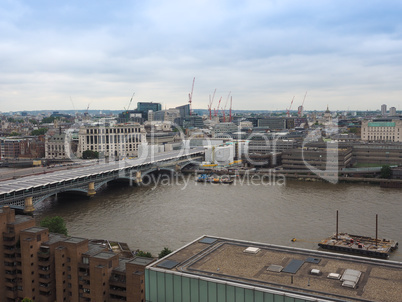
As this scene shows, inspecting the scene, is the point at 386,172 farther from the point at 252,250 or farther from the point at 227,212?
the point at 252,250

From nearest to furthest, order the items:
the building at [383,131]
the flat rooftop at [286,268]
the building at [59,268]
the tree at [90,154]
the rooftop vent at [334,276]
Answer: the flat rooftop at [286,268], the rooftop vent at [334,276], the building at [59,268], the tree at [90,154], the building at [383,131]

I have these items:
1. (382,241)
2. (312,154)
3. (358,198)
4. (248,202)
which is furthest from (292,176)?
(382,241)

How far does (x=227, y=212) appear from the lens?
15.4 metres

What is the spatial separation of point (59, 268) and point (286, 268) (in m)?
4.46

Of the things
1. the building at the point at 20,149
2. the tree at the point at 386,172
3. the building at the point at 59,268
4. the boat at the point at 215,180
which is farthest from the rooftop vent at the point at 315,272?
the building at the point at 20,149

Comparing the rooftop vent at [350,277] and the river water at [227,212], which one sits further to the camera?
the river water at [227,212]

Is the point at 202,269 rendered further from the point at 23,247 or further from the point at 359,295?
the point at 23,247

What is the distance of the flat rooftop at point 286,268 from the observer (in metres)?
5.14

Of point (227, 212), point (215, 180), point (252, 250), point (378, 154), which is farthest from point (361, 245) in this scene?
point (378, 154)

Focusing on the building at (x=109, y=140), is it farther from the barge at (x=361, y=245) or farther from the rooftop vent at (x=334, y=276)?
the rooftop vent at (x=334, y=276)

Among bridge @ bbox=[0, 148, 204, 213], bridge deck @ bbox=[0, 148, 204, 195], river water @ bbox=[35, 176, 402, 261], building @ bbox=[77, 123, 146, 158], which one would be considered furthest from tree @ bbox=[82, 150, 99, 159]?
river water @ bbox=[35, 176, 402, 261]

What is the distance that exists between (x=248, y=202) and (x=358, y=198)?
4.95m

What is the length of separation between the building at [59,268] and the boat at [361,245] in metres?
5.94

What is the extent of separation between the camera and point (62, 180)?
17203 mm
